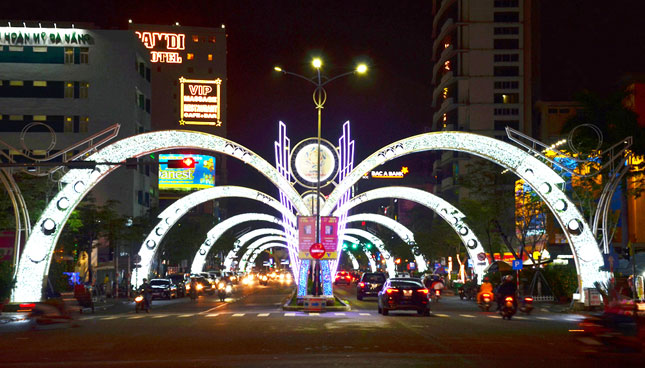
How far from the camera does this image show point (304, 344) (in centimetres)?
2028

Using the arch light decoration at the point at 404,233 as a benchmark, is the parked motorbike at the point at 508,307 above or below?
below

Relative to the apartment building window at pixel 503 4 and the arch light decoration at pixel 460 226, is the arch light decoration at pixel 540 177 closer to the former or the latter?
A: the arch light decoration at pixel 460 226

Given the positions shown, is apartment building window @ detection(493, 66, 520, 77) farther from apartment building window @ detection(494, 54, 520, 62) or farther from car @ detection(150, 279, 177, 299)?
car @ detection(150, 279, 177, 299)

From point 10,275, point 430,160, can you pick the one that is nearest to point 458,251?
point 10,275

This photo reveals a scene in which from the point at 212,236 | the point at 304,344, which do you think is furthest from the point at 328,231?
the point at 212,236

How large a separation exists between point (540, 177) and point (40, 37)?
53860mm

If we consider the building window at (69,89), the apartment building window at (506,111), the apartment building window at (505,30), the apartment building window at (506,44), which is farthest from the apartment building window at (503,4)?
the building window at (69,89)

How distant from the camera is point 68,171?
44250 millimetres

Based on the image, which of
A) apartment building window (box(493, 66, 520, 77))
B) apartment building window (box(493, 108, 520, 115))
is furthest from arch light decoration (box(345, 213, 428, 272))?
apartment building window (box(493, 66, 520, 77))

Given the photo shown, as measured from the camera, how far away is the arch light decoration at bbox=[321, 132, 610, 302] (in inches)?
1556

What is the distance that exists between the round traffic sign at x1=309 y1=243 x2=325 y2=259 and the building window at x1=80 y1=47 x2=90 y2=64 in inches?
1851

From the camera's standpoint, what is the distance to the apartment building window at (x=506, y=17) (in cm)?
10951

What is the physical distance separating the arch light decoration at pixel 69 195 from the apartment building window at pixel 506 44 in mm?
70610

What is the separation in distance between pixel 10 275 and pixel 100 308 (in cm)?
560
